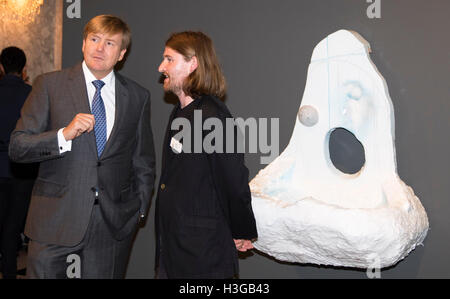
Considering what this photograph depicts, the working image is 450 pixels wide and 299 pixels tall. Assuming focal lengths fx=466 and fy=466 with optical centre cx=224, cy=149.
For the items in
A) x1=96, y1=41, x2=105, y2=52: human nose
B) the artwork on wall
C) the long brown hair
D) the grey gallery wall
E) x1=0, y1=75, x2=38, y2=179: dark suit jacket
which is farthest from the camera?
the artwork on wall

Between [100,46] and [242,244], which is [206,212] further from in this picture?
[100,46]

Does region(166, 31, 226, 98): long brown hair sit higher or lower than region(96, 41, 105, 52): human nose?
lower

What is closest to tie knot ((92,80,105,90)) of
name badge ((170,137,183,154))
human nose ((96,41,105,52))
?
human nose ((96,41,105,52))

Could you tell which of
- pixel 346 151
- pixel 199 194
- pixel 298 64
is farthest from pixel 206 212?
pixel 298 64

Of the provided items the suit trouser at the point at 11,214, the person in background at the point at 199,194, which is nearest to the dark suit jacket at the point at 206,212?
the person in background at the point at 199,194

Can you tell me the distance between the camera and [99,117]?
6.48 ft

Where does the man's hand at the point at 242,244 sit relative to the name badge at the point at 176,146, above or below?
below

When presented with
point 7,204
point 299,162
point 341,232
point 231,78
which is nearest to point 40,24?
point 7,204

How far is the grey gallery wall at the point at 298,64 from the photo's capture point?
224 cm

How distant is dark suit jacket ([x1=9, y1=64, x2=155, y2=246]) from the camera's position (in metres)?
1.85

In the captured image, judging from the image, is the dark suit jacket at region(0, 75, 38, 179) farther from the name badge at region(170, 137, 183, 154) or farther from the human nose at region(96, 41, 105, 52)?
the name badge at region(170, 137, 183, 154)

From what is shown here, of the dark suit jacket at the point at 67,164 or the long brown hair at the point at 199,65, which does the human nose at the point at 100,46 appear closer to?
the dark suit jacket at the point at 67,164

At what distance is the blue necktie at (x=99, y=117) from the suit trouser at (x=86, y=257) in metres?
0.27

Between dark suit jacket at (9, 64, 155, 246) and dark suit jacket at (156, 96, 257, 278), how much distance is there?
0.86ft
